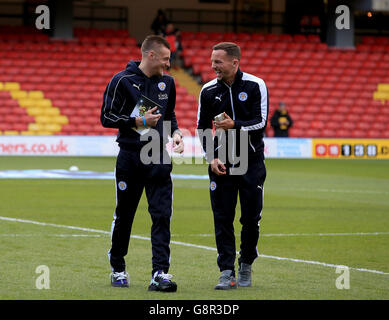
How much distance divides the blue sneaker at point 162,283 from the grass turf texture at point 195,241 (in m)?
0.08

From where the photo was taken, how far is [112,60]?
36781 mm

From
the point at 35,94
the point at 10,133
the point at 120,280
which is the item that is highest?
the point at 35,94

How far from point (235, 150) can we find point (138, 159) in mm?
913

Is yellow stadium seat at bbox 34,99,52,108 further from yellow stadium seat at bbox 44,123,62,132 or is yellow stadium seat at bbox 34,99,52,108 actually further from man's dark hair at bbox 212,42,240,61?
man's dark hair at bbox 212,42,240,61

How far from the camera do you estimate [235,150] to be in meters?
7.82

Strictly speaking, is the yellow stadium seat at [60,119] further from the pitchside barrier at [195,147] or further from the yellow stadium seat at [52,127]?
the pitchside barrier at [195,147]

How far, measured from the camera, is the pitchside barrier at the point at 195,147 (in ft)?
99.1

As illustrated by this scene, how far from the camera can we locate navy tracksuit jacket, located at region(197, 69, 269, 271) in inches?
305

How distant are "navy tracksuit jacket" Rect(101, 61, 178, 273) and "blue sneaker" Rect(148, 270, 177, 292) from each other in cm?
8

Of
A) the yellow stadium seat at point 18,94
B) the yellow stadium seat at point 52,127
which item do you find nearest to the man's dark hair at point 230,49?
the yellow stadium seat at point 52,127

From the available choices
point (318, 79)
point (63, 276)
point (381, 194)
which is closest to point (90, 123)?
point (318, 79)

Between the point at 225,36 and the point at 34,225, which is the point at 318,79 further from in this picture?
the point at 34,225

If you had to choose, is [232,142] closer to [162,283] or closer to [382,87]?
[162,283]

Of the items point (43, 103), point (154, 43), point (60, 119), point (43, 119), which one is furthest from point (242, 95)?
point (43, 103)
